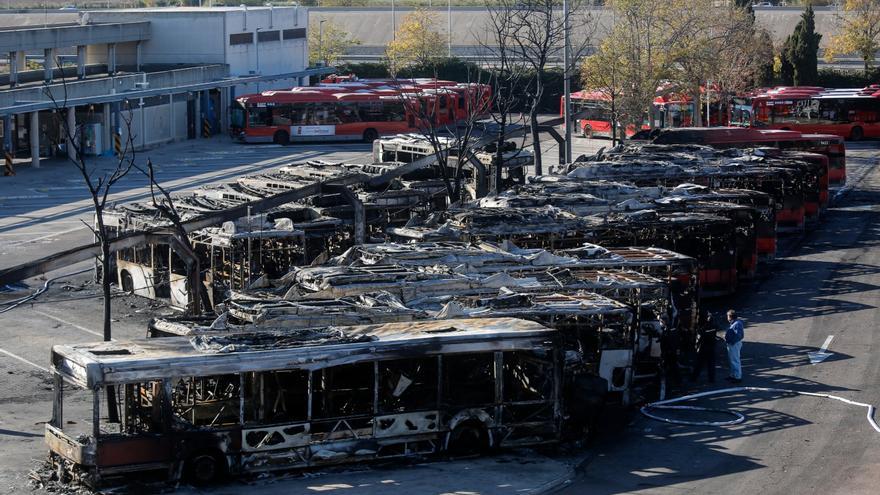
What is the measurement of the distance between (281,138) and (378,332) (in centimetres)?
4374

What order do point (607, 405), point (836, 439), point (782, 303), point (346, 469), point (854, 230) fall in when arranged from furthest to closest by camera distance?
point (854, 230)
point (782, 303)
point (607, 405)
point (836, 439)
point (346, 469)

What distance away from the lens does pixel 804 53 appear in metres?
72.5

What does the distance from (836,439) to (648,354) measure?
3.52 m

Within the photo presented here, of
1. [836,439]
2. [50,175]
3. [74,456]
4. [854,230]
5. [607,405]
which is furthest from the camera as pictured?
[50,175]

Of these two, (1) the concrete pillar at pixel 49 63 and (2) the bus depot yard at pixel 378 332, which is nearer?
(2) the bus depot yard at pixel 378 332

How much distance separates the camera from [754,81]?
69.1m

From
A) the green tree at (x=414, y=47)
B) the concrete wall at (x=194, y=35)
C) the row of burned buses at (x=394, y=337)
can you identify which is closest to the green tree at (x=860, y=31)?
the green tree at (x=414, y=47)

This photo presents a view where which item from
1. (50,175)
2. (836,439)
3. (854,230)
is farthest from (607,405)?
(50,175)

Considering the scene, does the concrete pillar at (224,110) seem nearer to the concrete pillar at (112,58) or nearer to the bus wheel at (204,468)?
the concrete pillar at (112,58)

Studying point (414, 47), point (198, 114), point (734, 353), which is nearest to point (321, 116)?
point (198, 114)

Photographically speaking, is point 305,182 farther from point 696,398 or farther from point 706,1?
point 706,1

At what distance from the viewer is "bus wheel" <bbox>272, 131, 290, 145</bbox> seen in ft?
203

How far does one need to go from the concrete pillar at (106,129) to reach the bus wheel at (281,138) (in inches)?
318

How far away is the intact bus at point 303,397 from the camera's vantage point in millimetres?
17250
